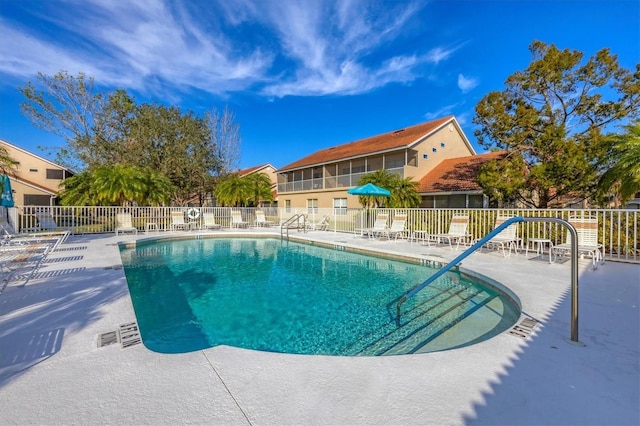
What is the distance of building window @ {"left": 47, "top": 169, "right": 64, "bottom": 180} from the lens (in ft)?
90.6

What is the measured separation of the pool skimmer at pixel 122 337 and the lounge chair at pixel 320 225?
43.5ft

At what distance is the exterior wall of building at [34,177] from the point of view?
24.6 meters

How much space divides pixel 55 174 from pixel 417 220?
3408 cm

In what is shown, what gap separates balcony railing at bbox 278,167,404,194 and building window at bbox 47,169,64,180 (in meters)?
21.3

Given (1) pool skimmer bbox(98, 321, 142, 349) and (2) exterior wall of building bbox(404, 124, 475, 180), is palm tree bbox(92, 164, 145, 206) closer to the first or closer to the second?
(1) pool skimmer bbox(98, 321, 142, 349)

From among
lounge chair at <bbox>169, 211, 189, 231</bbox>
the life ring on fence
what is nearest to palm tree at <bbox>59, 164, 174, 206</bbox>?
the life ring on fence

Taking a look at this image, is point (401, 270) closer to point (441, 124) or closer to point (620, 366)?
point (620, 366)

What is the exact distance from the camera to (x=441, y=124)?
21.5m

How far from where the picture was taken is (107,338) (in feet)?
9.48

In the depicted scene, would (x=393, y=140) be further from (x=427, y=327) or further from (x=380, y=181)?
(x=427, y=327)

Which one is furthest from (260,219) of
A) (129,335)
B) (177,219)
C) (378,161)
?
(129,335)

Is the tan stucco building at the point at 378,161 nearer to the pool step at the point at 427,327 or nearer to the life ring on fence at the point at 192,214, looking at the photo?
the life ring on fence at the point at 192,214

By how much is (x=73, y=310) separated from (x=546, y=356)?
5.22 m

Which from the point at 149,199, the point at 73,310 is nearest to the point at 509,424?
the point at 73,310
